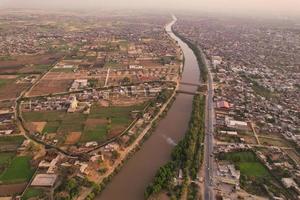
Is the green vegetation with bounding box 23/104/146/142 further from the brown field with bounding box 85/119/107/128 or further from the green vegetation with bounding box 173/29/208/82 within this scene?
the green vegetation with bounding box 173/29/208/82

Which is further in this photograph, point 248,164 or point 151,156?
point 151,156

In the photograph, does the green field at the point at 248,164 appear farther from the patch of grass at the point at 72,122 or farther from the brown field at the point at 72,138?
the patch of grass at the point at 72,122

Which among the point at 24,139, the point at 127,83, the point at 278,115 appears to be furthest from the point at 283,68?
the point at 24,139

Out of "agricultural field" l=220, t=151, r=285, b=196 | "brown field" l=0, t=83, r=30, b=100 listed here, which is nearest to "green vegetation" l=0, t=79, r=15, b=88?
"brown field" l=0, t=83, r=30, b=100

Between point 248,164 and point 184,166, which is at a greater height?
point 248,164

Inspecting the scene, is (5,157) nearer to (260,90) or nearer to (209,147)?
(209,147)

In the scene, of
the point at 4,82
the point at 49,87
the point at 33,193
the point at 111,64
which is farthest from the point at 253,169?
the point at 4,82
